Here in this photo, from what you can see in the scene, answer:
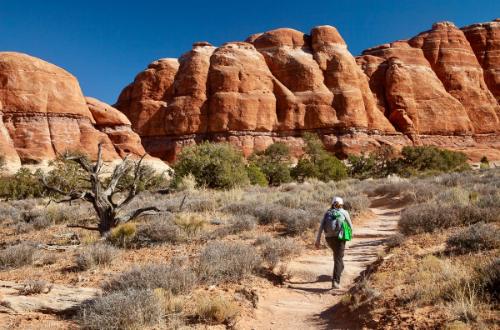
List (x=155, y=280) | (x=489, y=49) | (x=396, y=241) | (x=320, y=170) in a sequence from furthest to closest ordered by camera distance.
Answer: (x=489, y=49), (x=320, y=170), (x=396, y=241), (x=155, y=280)

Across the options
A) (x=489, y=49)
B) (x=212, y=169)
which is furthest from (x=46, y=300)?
(x=489, y=49)

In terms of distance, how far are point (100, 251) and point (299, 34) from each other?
204 ft

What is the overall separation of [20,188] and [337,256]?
25.7 meters

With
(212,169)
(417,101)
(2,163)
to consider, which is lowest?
(212,169)

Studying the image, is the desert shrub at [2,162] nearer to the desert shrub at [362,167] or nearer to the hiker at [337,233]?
the hiker at [337,233]

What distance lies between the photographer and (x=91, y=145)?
39.1 m

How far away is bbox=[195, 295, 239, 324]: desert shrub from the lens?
4.33 meters

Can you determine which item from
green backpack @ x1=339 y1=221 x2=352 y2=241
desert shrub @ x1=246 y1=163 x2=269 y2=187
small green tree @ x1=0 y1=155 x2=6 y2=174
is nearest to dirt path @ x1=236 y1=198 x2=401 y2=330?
green backpack @ x1=339 y1=221 x2=352 y2=241

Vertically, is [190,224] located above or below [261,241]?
above

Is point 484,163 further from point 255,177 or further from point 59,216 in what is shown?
point 59,216

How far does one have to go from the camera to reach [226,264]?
5.83 meters

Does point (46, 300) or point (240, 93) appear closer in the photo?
point (46, 300)

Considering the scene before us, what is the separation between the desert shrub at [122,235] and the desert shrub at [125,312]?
3.95m

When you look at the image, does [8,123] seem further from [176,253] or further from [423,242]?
[423,242]
